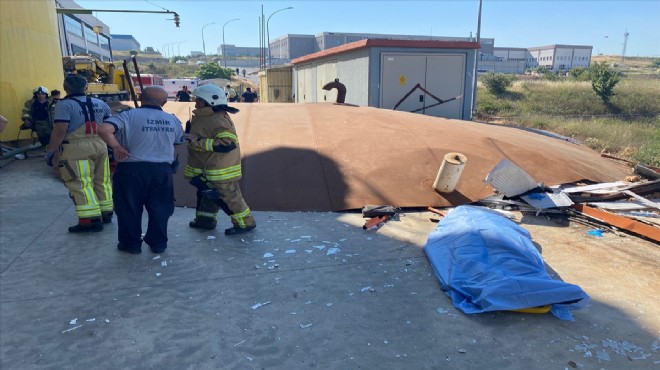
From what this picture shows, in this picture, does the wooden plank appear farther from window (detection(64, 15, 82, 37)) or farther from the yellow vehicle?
window (detection(64, 15, 82, 37))

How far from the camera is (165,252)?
457 centimetres

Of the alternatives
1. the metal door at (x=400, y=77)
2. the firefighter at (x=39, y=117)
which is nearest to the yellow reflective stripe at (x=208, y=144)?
the firefighter at (x=39, y=117)

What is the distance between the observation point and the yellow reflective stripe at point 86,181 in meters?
4.86

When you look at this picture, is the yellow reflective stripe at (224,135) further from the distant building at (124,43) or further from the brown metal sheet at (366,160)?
the distant building at (124,43)

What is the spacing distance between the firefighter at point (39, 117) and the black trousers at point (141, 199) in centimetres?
592

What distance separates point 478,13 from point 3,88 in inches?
683

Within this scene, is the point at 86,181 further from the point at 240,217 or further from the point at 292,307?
the point at 292,307

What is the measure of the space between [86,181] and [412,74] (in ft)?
34.9

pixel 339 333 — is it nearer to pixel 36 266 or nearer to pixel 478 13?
pixel 36 266

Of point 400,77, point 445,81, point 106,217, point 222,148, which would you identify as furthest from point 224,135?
point 445,81

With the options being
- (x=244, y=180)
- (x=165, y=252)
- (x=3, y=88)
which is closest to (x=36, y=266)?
(x=165, y=252)

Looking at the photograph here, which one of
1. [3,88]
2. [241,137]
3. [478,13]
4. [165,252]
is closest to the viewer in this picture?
[165,252]

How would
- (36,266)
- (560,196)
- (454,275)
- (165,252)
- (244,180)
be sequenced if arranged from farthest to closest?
1. (244,180)
2. (560,196)
3. (165,252)
4. (36,266)
5. (454,275)

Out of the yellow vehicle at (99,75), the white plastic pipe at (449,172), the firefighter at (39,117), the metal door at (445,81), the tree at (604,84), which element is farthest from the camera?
the tree at (604,84)
